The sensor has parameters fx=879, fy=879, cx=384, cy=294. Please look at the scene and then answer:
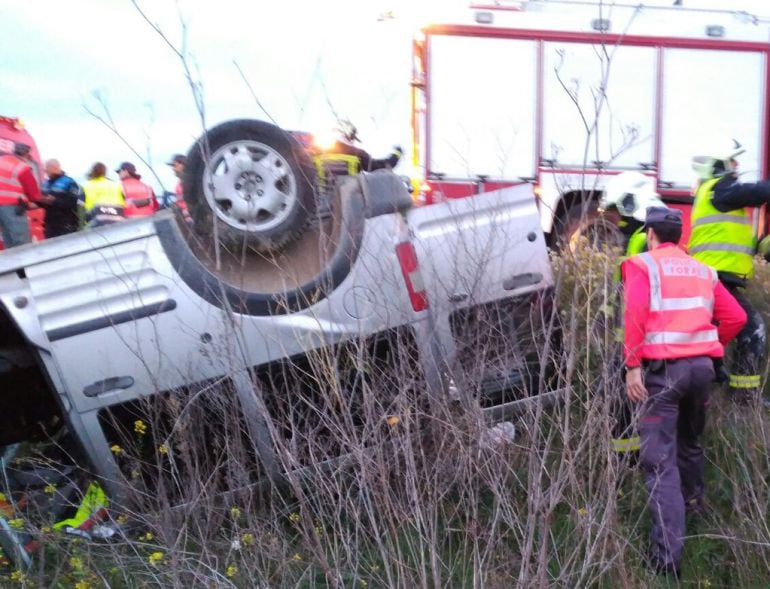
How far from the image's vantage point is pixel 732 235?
15.3ft

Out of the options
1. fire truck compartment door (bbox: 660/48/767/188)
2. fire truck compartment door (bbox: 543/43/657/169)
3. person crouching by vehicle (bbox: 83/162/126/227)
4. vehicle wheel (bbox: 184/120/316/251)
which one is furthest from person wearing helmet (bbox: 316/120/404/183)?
fire truck compartment door (bbox: 660/48/767/188)

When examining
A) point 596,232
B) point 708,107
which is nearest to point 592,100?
point 708,107

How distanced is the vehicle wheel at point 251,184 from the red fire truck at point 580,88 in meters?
3.96

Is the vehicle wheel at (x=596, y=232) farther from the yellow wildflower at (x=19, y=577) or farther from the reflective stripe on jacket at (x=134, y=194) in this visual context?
the reflective stripe on jacket at (x=134, y=194)

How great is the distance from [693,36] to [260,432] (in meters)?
6.69

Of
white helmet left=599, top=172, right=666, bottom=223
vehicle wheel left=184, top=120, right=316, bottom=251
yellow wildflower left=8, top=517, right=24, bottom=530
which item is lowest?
yellow wildflower left=8, top=517, right=24, bottom=530

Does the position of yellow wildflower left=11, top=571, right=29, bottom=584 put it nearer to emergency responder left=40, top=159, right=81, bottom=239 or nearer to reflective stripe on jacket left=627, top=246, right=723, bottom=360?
reflective stripe on jacket left=627, top=246, right=723, bottom=360

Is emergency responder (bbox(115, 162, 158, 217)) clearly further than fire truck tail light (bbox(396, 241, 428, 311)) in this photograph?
Yes

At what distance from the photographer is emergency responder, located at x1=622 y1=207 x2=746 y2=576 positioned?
11.7ft

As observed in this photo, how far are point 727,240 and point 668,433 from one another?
4.91 ft

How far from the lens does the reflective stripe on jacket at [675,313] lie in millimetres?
3639

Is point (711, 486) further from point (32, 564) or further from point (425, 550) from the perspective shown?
point (32, 564)

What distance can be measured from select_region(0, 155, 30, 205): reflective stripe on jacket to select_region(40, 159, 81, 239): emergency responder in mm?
381

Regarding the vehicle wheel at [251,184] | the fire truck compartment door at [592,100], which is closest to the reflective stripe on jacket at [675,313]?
the vehicle wheel at [251,184]
